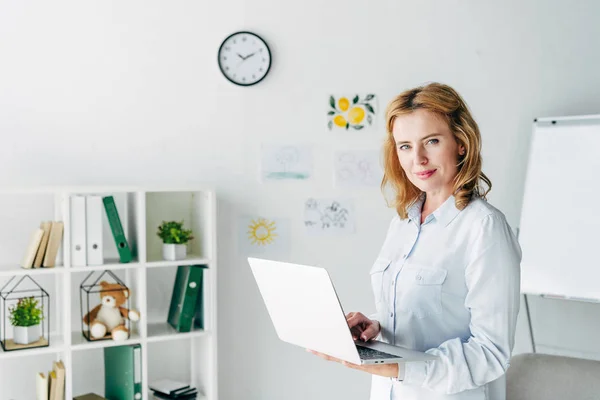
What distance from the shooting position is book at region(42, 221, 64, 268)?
8.34 ft

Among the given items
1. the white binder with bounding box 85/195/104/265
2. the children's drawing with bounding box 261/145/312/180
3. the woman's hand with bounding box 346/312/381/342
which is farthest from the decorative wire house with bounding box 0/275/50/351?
the woman's hand with bounding box 346/312/381/342

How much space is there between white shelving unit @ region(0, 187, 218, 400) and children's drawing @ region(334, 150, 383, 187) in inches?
25.8

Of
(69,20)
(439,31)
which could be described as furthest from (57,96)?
(439,31)

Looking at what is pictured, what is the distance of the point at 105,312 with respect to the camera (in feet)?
8.78

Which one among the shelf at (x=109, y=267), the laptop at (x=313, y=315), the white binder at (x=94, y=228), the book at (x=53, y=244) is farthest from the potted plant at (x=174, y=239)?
the laptop at (x=313, y=315)

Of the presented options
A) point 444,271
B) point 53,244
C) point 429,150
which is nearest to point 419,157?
point 429,150

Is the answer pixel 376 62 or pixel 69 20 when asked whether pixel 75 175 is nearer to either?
pixel 69 20

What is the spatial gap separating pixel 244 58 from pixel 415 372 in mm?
1773

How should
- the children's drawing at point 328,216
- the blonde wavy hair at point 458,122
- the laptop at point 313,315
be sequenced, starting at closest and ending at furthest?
the laptop at point 313,315 → the blonde wavy hair at point 458,122 → the children's drawing at point 328,216

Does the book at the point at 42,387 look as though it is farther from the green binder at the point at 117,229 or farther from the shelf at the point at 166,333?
the green binder at the point at 117,229

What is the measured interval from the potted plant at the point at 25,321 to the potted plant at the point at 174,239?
50cm

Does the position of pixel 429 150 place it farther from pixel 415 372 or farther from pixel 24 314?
pixel 24 314

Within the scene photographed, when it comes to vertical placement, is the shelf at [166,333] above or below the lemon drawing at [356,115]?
below

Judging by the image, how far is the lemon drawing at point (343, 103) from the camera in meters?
3.21
